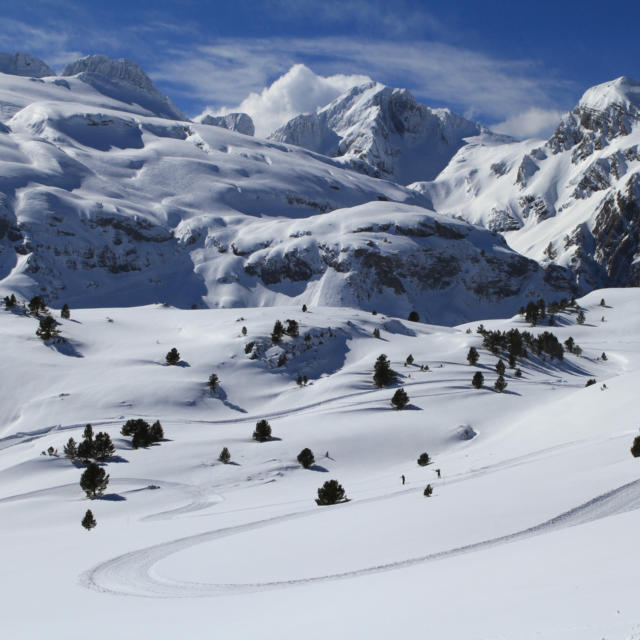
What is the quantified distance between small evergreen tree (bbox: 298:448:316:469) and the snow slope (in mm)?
670

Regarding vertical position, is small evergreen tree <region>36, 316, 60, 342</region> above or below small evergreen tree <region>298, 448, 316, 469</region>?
above

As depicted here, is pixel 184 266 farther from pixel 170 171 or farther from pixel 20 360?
pixel 20 360

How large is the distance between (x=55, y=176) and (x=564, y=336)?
12908 cm

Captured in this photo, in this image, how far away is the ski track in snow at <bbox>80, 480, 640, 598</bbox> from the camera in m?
13.8

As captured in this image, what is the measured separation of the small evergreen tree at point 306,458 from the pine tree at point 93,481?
41.4 feet

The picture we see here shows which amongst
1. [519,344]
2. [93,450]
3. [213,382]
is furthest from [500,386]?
[93,450]

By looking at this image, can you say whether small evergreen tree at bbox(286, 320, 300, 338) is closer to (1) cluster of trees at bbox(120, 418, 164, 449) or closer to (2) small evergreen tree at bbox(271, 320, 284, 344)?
(2) small evergreen tree at bbox(271, 320, 284, 344)

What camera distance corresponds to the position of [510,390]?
194ft

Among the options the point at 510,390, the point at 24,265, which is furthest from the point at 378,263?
the point at 510,390

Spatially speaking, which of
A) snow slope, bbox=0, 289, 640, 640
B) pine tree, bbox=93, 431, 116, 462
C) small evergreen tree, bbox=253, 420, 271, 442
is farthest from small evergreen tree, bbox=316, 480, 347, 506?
pine tree, bbox=93, 431, 116, 462

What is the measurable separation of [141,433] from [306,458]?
455 inches

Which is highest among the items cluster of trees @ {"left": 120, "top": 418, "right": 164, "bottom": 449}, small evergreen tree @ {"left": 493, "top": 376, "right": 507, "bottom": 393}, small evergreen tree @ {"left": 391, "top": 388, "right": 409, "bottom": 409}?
small evergreen tree @ {"left": 493, "top": 376, "right": 507, "bottom": 393}

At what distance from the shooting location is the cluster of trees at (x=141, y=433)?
44125 millimetres

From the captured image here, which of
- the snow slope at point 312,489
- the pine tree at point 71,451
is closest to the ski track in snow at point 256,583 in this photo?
the snow slope at point 312,489
